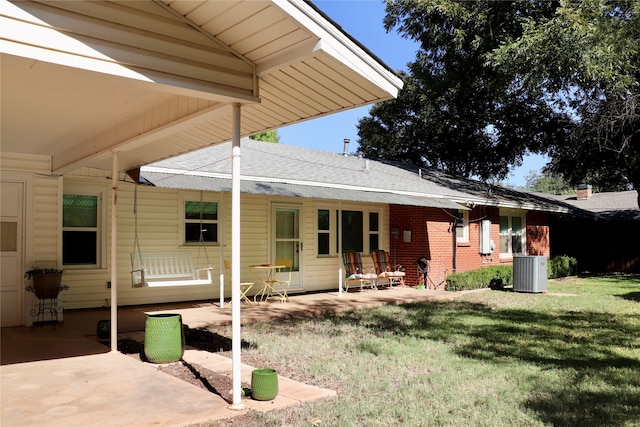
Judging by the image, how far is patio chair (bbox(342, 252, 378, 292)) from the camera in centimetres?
1346

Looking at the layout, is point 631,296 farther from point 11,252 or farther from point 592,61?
point 11,252

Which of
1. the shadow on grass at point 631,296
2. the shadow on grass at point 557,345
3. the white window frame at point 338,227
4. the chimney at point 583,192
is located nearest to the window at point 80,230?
the shadow on grass at point 557,345

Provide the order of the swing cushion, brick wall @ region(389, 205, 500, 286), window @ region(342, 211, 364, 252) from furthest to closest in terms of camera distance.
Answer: brick wall @ region(389, 205, 500, 286) → window @ region(342, 211, 364, 252) → the swing cushion

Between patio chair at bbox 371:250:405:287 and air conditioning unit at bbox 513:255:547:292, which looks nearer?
air conditioning unit at bbox 513:255:547:292

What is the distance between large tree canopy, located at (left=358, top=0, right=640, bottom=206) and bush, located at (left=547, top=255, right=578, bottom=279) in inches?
175

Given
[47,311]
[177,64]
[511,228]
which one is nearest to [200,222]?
[47,311]

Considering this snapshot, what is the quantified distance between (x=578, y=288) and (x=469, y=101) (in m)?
15.5

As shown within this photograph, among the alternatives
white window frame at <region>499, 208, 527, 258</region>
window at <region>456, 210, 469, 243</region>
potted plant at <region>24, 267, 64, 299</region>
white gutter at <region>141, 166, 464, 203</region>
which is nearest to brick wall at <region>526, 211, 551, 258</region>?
white window frame at <region>499, 208, 527, 258</region>

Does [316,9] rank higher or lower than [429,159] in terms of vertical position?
lower

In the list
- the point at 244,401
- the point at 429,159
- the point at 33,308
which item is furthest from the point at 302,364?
the point at 429,159

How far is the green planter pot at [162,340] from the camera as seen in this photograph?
604 centimetres

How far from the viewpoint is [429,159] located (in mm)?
33438

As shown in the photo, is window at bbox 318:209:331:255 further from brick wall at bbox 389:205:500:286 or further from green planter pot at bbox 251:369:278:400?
green planter pot at bbox 251:369:278:400

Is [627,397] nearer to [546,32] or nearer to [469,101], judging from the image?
[546,32]
